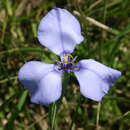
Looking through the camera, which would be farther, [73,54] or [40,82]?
[73,54]

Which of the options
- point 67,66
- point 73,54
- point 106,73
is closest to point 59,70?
point 67,66

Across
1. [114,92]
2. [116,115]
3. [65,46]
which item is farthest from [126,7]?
[65,46]

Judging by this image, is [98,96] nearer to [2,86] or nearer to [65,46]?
[65,46]

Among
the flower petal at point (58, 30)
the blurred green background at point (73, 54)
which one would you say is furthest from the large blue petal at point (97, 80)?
the blurred green background at point (73, 54)

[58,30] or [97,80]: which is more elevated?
[58,30]

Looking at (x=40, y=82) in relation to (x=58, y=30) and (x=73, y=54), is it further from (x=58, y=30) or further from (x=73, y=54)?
(x=73, y=54)

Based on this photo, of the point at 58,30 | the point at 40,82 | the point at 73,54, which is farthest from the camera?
the point at 73,54

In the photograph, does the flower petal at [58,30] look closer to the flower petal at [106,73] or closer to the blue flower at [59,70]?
the blue flower at [59,70]
